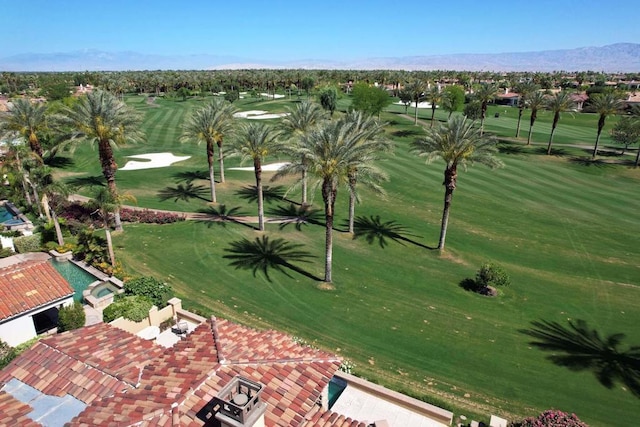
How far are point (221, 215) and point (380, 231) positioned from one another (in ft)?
42.0

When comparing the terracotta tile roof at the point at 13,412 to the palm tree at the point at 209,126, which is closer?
the terracotta tile roof at the point at 13,412

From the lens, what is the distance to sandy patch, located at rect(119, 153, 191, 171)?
48.0m

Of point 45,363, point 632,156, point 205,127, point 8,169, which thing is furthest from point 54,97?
point 632,156

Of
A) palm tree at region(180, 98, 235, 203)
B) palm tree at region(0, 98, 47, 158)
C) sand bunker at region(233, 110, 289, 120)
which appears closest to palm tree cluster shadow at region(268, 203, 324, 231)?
palm tree at region(180, 98, 235, 203)

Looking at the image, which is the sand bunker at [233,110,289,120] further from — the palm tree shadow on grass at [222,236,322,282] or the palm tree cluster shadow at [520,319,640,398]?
the palm tree cluster shadow at [520,319,640,398]

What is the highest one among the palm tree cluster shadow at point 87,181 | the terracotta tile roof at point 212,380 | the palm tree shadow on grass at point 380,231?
the terracotta tile roof at point 212,380

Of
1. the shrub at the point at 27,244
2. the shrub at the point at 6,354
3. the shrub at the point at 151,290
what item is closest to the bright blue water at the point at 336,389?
the shrub at the point at 151,290

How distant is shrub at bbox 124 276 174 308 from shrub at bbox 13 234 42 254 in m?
10.2

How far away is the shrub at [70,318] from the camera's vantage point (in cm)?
1745

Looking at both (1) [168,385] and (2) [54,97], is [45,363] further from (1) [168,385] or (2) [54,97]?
(2) [54,97]

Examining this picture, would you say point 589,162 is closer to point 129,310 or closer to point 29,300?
point 129,310

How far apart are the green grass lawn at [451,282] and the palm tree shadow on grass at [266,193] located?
600mm

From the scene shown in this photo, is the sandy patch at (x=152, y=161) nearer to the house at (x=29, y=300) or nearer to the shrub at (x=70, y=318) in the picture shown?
the house at (x=29, y=300)

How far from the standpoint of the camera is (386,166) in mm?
47281
